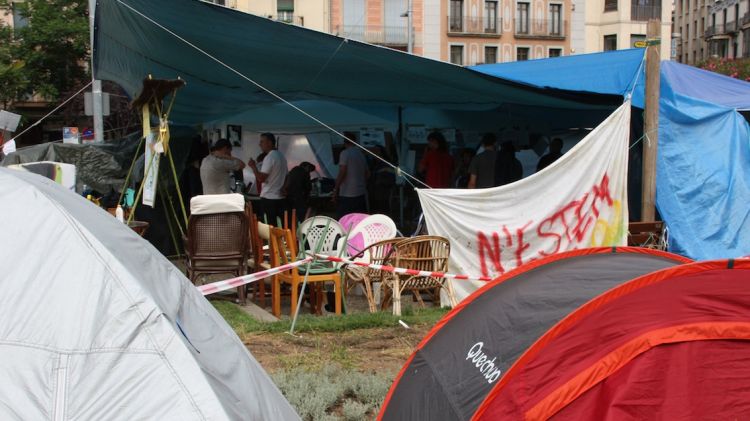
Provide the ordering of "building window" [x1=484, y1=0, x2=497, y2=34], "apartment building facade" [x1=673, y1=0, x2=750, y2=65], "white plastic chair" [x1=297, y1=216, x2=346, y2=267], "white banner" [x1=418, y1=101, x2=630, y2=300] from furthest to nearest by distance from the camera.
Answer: "apartment building facade" [x1=673, y1=0, x2=750, y2=65]
"building window" [x1=484, y1=0, x2=497, y2=34]
"white plastic chair" [x1=297, y1=216, x2=346, y2=267]
"white banner" [x1=418, y1=101, x2=630, y2=300]

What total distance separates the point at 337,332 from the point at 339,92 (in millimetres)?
6616

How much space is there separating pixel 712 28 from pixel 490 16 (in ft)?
108

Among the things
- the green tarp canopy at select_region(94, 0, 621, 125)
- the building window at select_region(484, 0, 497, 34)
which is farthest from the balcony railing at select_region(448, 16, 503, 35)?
the green tarp canopy at select_region(94, 0, 621, 125)

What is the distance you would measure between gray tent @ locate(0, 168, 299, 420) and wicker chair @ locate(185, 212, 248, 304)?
4.77m

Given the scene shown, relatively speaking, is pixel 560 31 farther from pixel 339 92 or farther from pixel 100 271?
pixel 100 271

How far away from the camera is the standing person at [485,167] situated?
10.7 meters

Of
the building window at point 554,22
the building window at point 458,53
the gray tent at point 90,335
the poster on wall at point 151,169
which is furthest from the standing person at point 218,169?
the building window at point 554,22

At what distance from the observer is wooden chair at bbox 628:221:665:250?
8977 mm

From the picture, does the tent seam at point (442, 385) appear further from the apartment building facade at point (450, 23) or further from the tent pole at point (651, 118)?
the apartment building facade at point (450, 23)

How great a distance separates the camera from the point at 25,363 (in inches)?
105

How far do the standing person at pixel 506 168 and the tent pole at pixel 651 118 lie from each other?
2.59 m

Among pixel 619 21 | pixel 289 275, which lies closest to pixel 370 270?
pixel 289 275

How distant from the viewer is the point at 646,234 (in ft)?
29.7

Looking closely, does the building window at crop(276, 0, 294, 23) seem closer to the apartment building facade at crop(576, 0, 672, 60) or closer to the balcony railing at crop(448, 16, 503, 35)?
the balcony railing at crop(448, 16, 503, 35)
